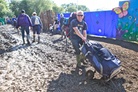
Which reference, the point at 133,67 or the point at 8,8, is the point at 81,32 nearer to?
the point at 133,67

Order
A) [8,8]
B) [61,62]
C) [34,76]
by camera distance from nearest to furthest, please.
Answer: [34,76]
[61,62]
[8,8]

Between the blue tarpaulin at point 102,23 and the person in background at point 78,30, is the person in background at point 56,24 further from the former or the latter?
the person in background at point 78,30

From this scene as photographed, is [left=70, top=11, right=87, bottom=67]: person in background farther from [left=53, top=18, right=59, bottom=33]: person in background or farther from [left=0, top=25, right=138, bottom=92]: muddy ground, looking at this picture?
[left=53, top=18, right=59, bottom=33]: person in background

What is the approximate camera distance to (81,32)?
18.7 ft

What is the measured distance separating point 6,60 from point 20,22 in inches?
130

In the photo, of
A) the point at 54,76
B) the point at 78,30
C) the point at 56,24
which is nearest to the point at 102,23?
the point at 56,24

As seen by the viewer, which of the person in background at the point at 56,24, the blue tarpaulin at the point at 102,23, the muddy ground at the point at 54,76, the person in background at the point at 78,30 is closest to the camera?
A: the muddy ground at the point at 54,76

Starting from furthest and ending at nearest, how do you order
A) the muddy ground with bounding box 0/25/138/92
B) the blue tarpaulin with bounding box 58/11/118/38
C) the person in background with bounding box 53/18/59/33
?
the person in background with bounding box 53/18/59/33, the blue tarpaulin with bounding box 58/11/118/38, the muddy ground with bounding box 0/25/138/92

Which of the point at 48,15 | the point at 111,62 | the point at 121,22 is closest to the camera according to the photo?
the point at 111,62

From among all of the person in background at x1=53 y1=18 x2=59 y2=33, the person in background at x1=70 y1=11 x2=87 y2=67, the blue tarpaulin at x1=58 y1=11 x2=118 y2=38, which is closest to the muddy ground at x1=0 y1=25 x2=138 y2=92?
the person in background at x1=70 y1=11 x2=87 y2=67

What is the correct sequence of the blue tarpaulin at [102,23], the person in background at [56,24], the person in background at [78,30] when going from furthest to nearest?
the person in background at [56,24], the blue tarpaulin at [102,23], the person in background at [78,30]

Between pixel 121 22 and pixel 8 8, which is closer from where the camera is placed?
pixel 121 22

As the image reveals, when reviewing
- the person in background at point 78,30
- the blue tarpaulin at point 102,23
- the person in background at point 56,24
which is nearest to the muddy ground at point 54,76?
the person in background at point 78,30

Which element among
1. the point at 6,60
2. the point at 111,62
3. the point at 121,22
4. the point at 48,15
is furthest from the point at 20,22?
the point at 48,15
